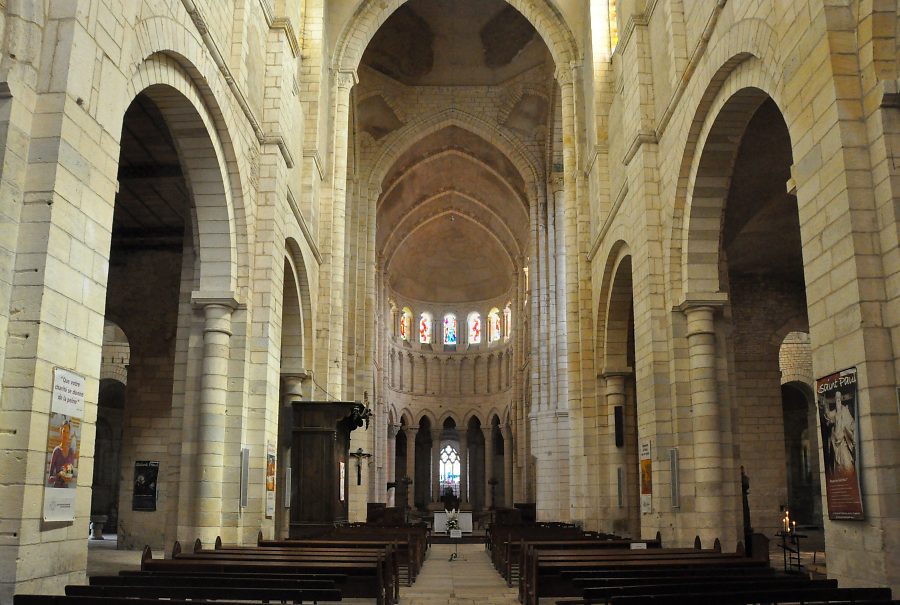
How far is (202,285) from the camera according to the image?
44.6ft

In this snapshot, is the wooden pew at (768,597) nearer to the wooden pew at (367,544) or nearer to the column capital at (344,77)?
the wooden pew at (367,544)

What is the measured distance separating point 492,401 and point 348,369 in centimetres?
1895

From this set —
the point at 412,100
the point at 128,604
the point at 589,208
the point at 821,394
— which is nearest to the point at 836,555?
the point at 821,394

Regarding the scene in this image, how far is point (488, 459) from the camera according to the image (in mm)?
47594

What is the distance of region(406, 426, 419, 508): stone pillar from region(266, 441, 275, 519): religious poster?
107 ft

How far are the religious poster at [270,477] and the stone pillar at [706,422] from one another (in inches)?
277

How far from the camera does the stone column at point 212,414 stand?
1288 cm

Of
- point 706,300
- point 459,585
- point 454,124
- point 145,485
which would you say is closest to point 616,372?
point 706,300

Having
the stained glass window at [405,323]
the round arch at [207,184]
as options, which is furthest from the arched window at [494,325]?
the round arch at [207,184]

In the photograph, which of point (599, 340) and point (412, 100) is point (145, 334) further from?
point (412, 100)


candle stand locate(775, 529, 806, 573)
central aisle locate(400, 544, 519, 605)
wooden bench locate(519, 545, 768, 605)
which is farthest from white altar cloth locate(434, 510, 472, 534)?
wooden bench locate(519, 545, 768, 605)

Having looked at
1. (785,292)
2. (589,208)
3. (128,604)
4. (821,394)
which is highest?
(589,208)

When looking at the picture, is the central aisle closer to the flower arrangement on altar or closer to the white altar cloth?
the flower arrangement on altar

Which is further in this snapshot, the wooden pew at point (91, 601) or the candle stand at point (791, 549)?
the candle stand at point (791, 549)
